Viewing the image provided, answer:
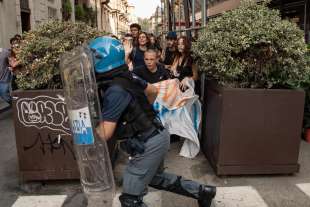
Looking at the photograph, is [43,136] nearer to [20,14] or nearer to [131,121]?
[131,121]

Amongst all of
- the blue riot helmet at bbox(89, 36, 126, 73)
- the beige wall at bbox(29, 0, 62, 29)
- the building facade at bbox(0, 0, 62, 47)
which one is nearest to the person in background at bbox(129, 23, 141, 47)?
the blue riot helmet at bbox(89, 36, 126, 73)

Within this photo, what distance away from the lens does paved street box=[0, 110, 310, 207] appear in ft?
11.9

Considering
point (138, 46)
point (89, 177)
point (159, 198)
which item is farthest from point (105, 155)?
point (138, 46)

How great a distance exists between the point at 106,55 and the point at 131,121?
1.67 ft

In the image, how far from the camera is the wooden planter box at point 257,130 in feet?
13.1

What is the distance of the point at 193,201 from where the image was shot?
3.62 metres

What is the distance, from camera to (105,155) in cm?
253

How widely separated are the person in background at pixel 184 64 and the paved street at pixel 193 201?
1348 mm

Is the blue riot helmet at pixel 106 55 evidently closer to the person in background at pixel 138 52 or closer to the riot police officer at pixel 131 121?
the riot police officer at pixel 131 121

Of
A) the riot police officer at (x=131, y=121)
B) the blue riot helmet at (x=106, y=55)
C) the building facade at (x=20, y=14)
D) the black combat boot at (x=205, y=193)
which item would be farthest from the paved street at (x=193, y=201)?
the building facade at (x=20, y=14)

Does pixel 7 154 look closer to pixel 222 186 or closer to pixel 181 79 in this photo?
pixel 181 79

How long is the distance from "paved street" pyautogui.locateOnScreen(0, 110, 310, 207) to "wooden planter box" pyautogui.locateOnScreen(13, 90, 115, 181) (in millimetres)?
165

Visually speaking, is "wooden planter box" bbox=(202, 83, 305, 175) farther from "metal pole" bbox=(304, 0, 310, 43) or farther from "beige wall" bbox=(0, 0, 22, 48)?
"beige wall" bbox=(0, 0, 22, 48)

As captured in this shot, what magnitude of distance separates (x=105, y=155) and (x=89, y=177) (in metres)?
0.27
